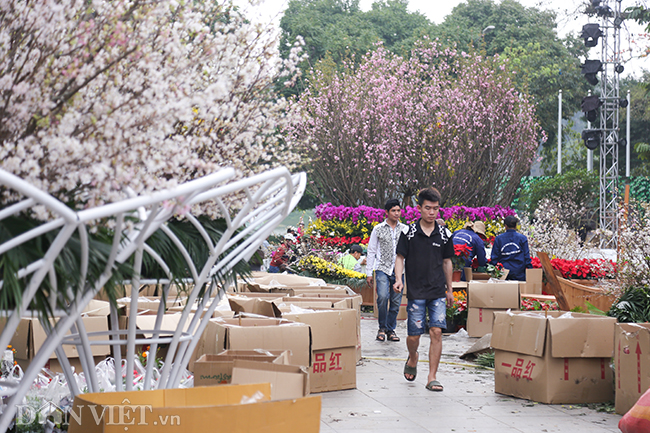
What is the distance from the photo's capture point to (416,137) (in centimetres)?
1808

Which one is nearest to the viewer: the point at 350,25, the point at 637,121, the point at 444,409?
the point at 444,409

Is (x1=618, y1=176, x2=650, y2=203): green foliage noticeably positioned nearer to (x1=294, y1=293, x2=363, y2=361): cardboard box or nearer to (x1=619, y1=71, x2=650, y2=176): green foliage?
(x1=619, y1=71, x2=650, y2=176): green foliage

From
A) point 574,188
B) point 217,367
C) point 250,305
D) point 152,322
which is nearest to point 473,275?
point 250,305

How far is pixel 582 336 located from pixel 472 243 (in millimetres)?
5822

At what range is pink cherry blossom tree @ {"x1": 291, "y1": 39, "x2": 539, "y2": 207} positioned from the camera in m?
17.9

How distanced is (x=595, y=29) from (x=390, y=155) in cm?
675

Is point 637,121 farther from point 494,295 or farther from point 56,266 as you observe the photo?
point 56,266

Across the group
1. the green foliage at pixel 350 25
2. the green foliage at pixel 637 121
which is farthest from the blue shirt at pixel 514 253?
the green foliage at pixel 637 121

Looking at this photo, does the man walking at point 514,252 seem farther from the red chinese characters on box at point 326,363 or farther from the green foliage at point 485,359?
the red chinese characters on box at point 326,363

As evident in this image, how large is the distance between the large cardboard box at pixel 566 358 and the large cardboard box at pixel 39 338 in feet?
10.5

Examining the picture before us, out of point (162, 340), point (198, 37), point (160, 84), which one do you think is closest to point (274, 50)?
point (198, 37)

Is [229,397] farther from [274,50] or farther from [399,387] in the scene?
[399,387]

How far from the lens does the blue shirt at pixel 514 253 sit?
9959 mm

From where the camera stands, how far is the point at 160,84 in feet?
6.78
